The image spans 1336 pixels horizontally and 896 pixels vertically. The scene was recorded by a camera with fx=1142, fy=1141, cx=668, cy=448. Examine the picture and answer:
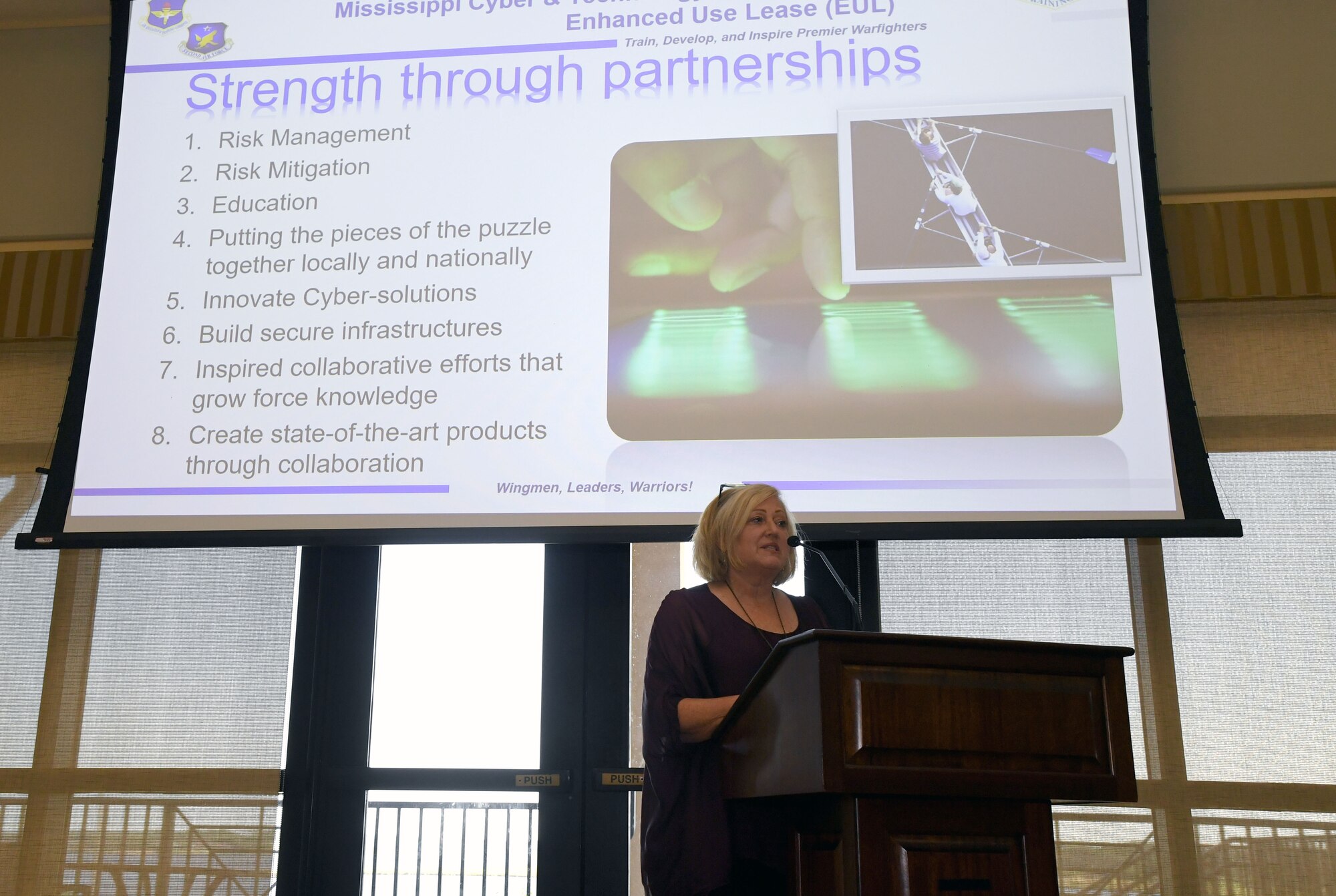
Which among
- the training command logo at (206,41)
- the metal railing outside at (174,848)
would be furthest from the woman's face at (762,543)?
the training command logo at (206,41)

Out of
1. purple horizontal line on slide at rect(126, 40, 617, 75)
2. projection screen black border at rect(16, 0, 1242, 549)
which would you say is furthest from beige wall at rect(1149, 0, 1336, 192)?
purple horizontal line on slide at rect(126, 40, 617, 75)

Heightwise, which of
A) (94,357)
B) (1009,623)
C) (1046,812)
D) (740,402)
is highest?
(94,357)

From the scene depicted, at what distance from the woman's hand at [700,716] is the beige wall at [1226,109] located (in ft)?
7.06

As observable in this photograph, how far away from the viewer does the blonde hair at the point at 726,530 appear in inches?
87.0

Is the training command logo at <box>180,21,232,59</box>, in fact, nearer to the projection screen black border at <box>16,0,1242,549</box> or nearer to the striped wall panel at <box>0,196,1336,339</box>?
the projection screen black border at <box>16,0,1242,549</box>

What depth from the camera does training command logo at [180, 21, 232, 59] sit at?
10.9 feet

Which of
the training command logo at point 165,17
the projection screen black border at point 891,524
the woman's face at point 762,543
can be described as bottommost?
the woman's face at point 762,543

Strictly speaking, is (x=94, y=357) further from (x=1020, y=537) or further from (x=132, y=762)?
(x=1020, y=537)

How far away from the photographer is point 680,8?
3.19m

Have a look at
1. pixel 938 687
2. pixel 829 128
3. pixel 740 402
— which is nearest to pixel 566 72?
pixel 829 128

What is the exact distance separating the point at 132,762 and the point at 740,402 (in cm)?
192

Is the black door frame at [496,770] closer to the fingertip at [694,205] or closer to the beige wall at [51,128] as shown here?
the fingertip at [694,205]

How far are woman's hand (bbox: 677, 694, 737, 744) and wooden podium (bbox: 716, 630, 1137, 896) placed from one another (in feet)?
0.74

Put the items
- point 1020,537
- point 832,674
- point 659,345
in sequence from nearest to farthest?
point 832,674, point 1020,537, point 659,345
